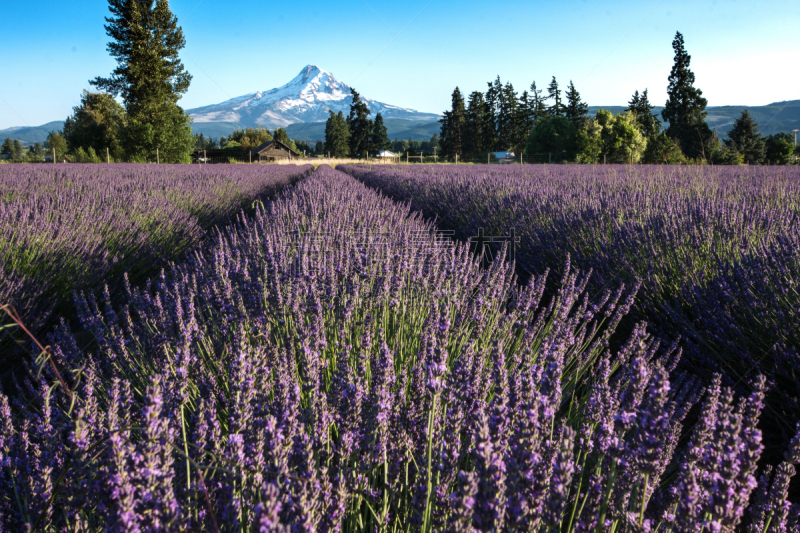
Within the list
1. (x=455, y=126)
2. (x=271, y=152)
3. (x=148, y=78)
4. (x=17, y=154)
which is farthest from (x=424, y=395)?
(x=17, y=154)

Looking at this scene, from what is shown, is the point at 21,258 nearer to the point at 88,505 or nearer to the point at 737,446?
the point at 88,505

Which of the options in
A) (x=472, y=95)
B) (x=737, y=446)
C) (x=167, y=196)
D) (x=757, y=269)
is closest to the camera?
(x=737, y=446)

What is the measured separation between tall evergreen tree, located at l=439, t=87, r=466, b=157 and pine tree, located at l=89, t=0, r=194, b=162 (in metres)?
42.5

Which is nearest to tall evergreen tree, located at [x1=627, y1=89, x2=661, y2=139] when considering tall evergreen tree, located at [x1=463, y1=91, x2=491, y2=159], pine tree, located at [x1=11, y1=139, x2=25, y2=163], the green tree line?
the green tree line

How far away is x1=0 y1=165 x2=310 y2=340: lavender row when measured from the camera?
9.41ft

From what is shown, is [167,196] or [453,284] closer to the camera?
[453,284]

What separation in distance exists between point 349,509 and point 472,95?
6560 cm

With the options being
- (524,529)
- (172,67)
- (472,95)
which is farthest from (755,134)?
(524,529)

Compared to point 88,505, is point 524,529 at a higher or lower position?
higher

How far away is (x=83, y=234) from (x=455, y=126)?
66581 mm

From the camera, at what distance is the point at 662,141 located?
1172 inches

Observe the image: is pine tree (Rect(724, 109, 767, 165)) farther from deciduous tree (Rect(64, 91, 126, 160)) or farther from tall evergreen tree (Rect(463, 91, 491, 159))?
Answer: deciduous tree (Rect(64, 91, 126, 160))

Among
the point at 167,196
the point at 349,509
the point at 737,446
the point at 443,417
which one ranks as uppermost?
the point at 167,196

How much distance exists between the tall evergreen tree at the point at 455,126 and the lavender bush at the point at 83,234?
60.7 meters
